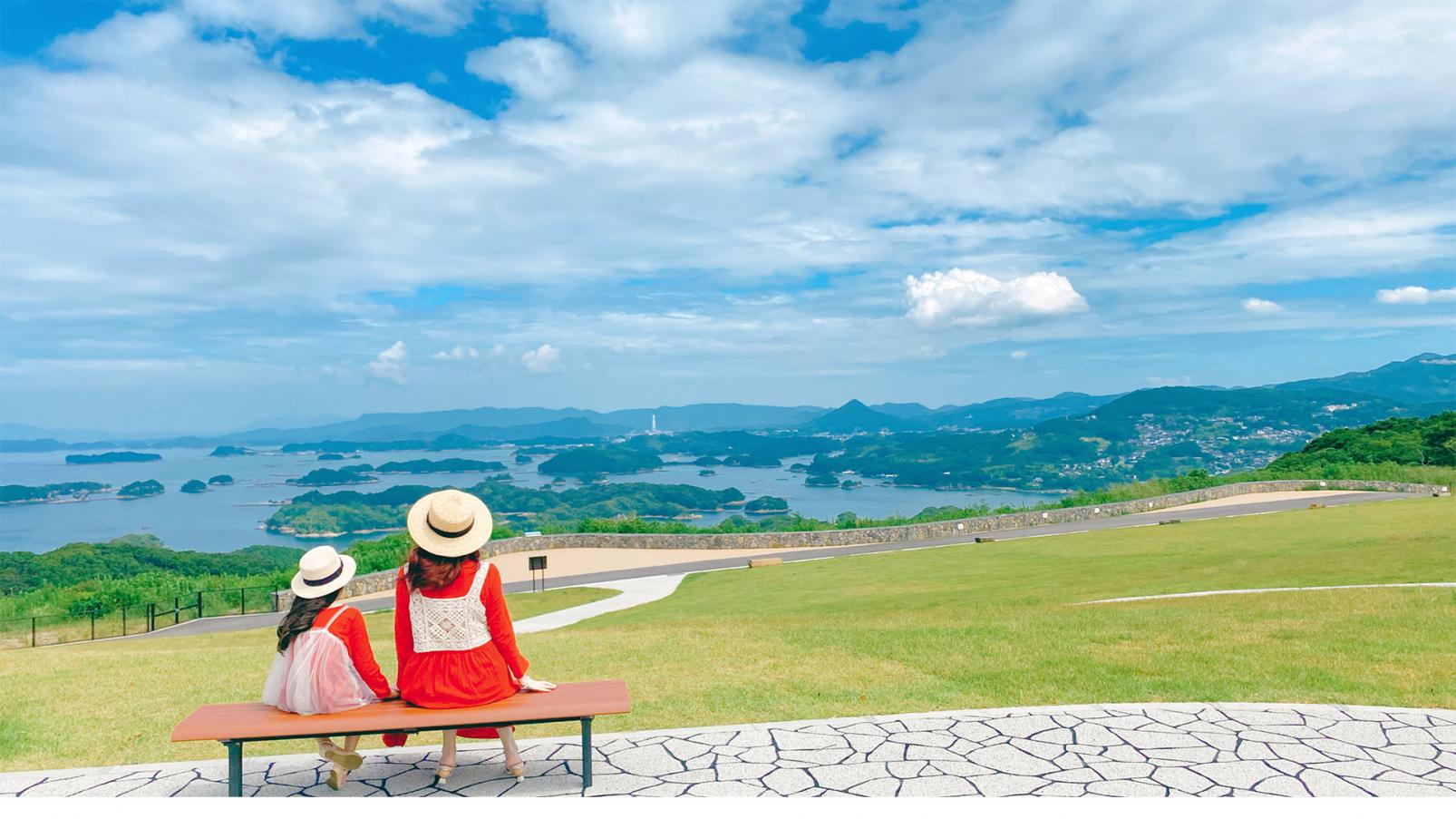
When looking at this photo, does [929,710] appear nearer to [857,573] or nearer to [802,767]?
[802,767]

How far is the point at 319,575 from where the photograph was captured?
582 cm

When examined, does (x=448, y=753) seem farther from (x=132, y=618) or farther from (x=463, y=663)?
(x=132, y=618)

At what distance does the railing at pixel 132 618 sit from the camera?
22.6 m

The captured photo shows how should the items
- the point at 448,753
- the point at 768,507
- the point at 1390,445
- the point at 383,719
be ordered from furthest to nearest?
the point at 768,507
the point at 1390,445
the point at 448,753
the point at 383,719

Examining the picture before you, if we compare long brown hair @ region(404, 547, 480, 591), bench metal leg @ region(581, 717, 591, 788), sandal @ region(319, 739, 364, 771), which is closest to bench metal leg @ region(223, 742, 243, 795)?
sandal @ region(319, 739, 364, 771)

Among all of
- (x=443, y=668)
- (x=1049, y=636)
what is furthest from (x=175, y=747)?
(x=1049, y=636)

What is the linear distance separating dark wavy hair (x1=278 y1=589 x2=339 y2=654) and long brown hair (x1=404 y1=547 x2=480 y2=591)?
Result: 54cm

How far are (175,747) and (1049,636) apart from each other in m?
8.69

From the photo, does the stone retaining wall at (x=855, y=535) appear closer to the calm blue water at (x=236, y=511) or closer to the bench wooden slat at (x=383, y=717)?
the bench wooden slat at (x=383, y=717)

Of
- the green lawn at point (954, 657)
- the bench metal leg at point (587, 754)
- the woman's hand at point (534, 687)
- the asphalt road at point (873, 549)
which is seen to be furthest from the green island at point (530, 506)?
the bench metal leg at point (587, 754)

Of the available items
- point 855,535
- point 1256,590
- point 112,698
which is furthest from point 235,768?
point 855,535

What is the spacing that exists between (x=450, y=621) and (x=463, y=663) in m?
0.28

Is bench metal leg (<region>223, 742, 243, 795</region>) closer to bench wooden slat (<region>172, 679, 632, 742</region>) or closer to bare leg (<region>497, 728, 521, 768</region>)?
bench wooden slat (<region>172, 679, 632, 742</region>)

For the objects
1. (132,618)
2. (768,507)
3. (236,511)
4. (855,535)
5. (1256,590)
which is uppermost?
(1256,590)
